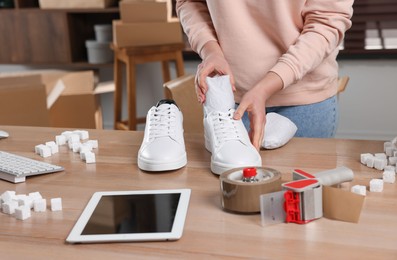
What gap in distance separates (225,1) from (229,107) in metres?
0.39

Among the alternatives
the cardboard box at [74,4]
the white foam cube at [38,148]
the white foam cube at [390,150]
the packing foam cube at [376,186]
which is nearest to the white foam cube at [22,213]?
the white foam cube at [38,148]

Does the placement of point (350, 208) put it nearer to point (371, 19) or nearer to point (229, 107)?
point (229, 107)

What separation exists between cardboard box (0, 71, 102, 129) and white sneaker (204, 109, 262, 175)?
4.74 ft

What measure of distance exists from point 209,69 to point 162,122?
195mm

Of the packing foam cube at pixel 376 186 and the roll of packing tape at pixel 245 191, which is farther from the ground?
the roll of packing tape at pixel 245 191

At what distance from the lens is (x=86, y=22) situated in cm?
411

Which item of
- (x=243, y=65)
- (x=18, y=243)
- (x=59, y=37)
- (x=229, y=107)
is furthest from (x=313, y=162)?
(x=59, y=37)

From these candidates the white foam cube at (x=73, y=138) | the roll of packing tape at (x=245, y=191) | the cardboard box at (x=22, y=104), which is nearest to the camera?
the roll of packing tape at (x=245, y=191)

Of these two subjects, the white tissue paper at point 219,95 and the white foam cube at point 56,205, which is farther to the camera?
the white tissue paper at point 219,95

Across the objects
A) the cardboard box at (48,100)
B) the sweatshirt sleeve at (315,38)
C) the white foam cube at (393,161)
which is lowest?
the cardboard box at (48,100)

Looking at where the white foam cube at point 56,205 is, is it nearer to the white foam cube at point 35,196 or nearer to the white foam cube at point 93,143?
the white foam cube at point 35,196

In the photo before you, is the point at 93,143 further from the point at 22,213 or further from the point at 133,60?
the point at 133,60

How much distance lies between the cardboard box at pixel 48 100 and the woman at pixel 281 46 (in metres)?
1.08

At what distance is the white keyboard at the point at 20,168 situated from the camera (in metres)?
1.27
